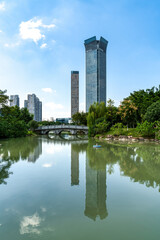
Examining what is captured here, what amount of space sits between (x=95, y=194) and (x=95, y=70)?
3741 inches

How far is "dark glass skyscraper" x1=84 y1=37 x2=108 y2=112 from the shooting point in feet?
310

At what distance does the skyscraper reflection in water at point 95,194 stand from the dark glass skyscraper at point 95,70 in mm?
89423

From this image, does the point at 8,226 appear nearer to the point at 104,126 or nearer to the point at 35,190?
the point at 35,190

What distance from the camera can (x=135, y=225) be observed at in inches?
128

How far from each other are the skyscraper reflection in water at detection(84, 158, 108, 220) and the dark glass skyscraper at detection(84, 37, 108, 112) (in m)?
89.4

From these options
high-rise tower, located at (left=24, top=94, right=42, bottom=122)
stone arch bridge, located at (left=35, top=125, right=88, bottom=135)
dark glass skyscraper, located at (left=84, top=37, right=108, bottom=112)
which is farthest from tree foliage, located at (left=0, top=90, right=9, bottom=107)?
dark glass skyscraper, located at (left=84, top=37, right=108, bottom=112)

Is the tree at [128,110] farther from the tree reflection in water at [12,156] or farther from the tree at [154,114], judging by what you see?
the tree reflection in water at [12,156]

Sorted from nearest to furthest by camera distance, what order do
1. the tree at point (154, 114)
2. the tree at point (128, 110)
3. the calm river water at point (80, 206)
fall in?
the calm river water at point (80, 206) < the tree at point (154, 114) < the tree at point (128, 110)

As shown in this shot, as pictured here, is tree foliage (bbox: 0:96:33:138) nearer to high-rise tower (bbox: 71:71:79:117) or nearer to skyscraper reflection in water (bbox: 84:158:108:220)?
skyscraper reflection in water (bbox: 84:158:108:220)

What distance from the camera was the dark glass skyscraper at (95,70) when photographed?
310 ft

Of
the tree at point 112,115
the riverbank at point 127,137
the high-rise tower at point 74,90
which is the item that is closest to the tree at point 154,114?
the riverbank at point 127,137

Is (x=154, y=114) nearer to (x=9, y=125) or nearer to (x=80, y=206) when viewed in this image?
(x=80, y=206)

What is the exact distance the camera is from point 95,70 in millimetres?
94375

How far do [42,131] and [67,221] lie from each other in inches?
1576
